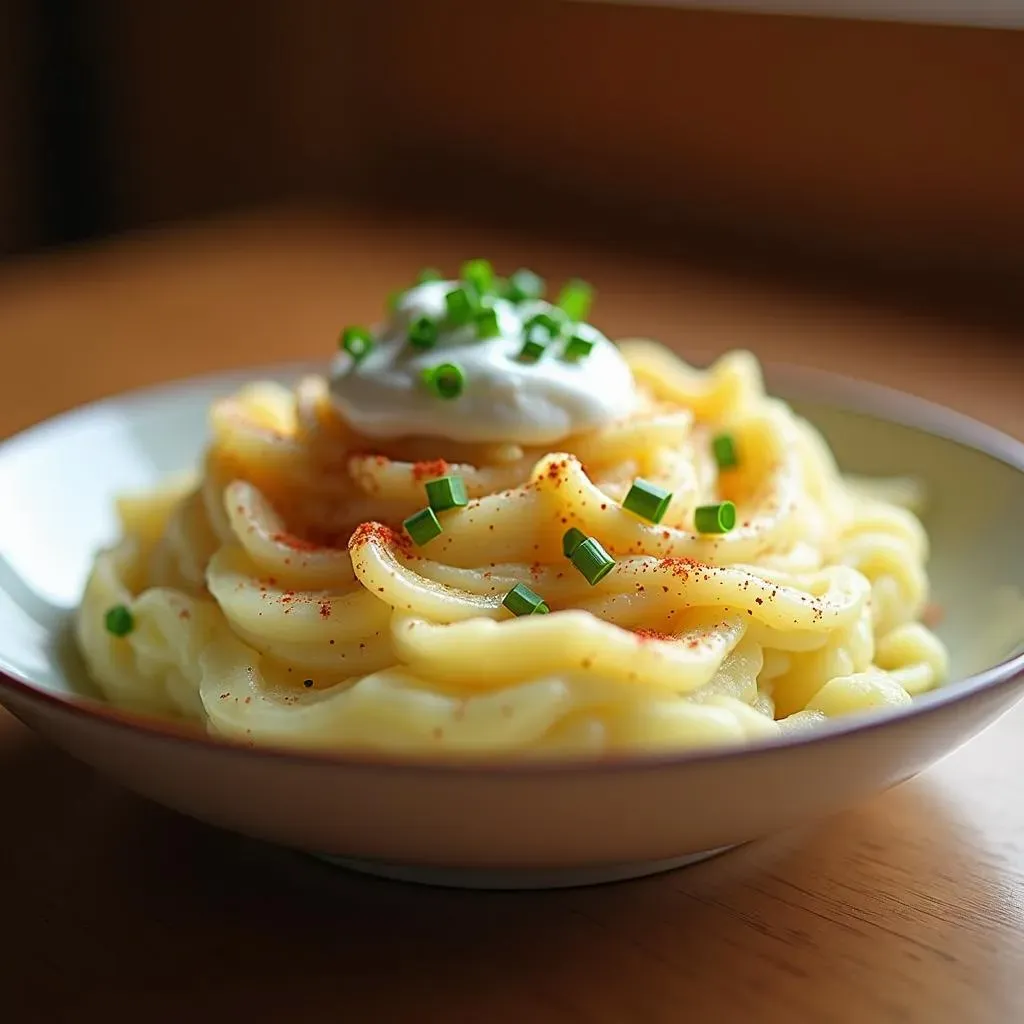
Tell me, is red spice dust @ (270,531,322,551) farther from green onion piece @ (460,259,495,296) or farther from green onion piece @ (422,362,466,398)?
green onion piece @ (460,259,495,296)

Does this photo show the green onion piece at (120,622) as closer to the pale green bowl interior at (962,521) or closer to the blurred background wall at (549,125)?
the pale green bowl interior at (962,521)

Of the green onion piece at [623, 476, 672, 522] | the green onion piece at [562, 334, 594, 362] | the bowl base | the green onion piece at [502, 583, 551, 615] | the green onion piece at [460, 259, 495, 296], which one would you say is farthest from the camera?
the green onion piece at [460, 259, 495, 296]

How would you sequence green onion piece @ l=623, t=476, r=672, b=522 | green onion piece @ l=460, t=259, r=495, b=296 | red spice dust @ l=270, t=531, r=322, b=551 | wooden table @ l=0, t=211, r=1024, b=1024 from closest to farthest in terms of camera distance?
wooden table @ l=0, t=211, r=1024, b=1024, green onion piece @ l=623, t=476, r=672, b=522, red spice dust @ l=270, t=531, r=322, b=551, green onion piece @ l=460, t=259, r=495, b=296

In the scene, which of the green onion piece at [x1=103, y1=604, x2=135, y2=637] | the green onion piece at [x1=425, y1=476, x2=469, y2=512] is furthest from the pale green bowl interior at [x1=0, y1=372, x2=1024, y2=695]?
the green onion piece at [x1=425, y1=476, x2=469, y2=512]

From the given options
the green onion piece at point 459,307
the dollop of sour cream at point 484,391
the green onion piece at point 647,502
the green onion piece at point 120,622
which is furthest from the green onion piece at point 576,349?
the green onion piece at point 120,622

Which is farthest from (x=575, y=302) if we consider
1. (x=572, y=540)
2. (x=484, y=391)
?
(x=572, y=540)
